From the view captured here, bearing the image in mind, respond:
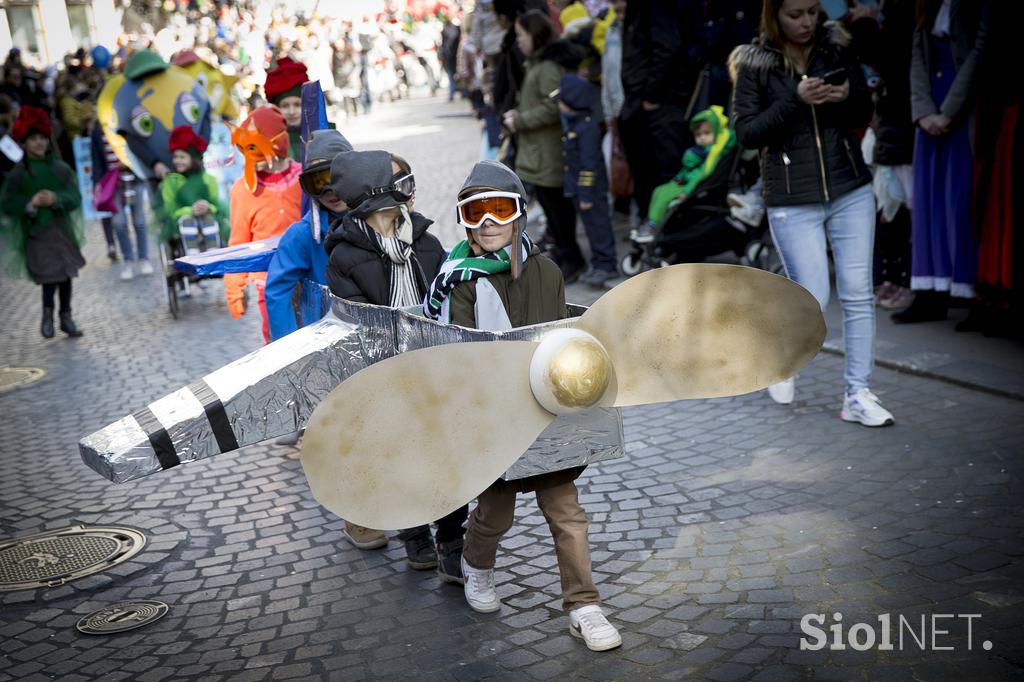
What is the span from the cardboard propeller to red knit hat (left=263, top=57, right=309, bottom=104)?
3922mm

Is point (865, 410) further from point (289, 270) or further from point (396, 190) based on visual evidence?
point (289, 270)

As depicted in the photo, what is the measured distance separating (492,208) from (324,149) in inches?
61.1

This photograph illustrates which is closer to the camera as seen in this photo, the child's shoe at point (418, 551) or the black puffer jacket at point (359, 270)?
the black puffer jacket at point (359, 270)

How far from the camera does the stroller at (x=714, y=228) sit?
902 cm

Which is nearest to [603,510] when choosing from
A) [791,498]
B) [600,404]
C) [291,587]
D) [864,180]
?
[791,498]

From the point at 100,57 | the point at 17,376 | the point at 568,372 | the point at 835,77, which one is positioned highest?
the point at 100,57

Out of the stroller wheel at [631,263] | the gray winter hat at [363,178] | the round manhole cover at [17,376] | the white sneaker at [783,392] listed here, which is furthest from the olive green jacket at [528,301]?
the stroller wheel at [631,263]

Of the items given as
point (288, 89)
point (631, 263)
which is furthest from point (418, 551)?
point (631, 263)

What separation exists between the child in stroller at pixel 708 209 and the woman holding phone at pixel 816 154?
301 cm

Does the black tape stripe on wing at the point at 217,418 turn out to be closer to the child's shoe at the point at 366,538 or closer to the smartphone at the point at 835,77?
the child's shoe at the point at 366,538

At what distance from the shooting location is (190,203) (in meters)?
10.5

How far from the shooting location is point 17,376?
888cm

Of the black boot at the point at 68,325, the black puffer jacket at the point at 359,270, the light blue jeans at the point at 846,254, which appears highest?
the black puffer jacket at the point at 359,270

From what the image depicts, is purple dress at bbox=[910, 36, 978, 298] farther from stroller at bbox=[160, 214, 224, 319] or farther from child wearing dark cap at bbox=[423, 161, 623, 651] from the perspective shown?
stroller at bbox=[160, 214, 224, 319]
